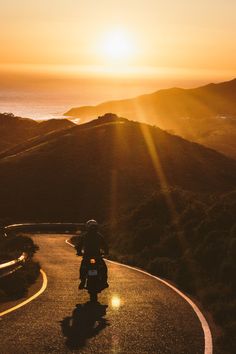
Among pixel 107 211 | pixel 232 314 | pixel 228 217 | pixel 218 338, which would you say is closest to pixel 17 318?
pixel 218 338

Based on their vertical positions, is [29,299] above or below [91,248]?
below

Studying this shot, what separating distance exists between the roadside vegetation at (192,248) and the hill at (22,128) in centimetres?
10819

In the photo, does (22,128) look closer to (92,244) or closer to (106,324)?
(92,244)

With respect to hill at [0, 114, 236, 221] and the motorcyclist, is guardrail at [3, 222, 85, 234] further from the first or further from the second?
the motorcyclist

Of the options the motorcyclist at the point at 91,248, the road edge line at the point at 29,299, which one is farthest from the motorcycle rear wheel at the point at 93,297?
the road edge line at the point at 29,299

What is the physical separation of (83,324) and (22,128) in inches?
6454

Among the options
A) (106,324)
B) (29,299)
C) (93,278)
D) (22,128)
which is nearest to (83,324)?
(106,324)

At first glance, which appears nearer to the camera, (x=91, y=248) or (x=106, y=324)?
(x=106, y=324)

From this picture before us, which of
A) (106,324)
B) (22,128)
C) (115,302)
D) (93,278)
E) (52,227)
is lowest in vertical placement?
(52,227)

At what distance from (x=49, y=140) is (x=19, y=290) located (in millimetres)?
→ 94093

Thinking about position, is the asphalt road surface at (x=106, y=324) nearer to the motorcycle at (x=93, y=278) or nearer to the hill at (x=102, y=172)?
the motorcycle at (x=93, y=278)

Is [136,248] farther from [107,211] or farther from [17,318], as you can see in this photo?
[107,211]

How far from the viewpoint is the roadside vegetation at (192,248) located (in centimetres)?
1373

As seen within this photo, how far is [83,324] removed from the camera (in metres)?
10.5
